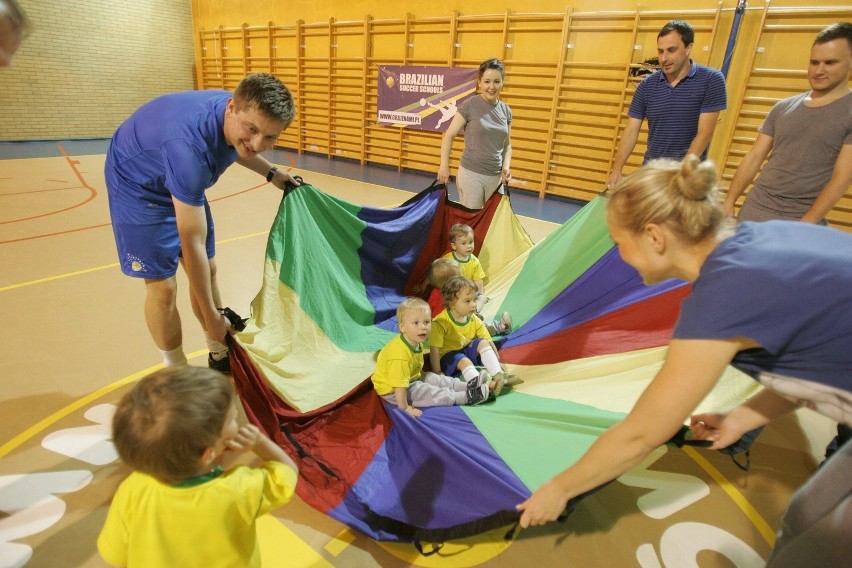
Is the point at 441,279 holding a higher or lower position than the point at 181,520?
lower

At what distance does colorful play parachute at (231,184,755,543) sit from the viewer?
1491 mm

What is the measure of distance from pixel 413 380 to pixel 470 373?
0.89ft

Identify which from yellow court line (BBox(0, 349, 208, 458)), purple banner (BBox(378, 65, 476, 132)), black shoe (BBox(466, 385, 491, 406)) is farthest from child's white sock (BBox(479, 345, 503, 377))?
purple banner (BBox(378, 65, 476, 132))

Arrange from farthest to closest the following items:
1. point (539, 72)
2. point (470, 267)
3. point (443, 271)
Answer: point (539, 72) → point (470, 267) → point (443, 271)

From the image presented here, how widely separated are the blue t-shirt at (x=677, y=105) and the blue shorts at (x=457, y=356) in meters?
1.73

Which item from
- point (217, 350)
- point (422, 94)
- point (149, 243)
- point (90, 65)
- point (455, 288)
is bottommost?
point (217, 350)

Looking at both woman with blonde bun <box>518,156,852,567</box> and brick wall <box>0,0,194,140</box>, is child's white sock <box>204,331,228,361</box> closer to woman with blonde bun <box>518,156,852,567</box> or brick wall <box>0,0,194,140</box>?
woman with blonde bun <box>518,156,852,567</box>

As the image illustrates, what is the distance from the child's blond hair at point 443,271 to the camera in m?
2.82

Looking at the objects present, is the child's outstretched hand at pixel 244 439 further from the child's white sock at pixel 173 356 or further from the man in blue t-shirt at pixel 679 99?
the man in blue t-shirt at pixel 679 99

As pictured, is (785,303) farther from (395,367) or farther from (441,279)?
(441,279)

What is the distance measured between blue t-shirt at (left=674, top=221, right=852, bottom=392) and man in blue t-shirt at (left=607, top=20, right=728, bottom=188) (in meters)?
2.11

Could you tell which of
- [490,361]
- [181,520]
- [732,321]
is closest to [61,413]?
[181,520]

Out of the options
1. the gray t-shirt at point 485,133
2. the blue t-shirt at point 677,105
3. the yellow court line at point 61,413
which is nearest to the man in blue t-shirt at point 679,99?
the blue t-shirt at point 677,105

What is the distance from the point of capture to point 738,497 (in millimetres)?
1750
